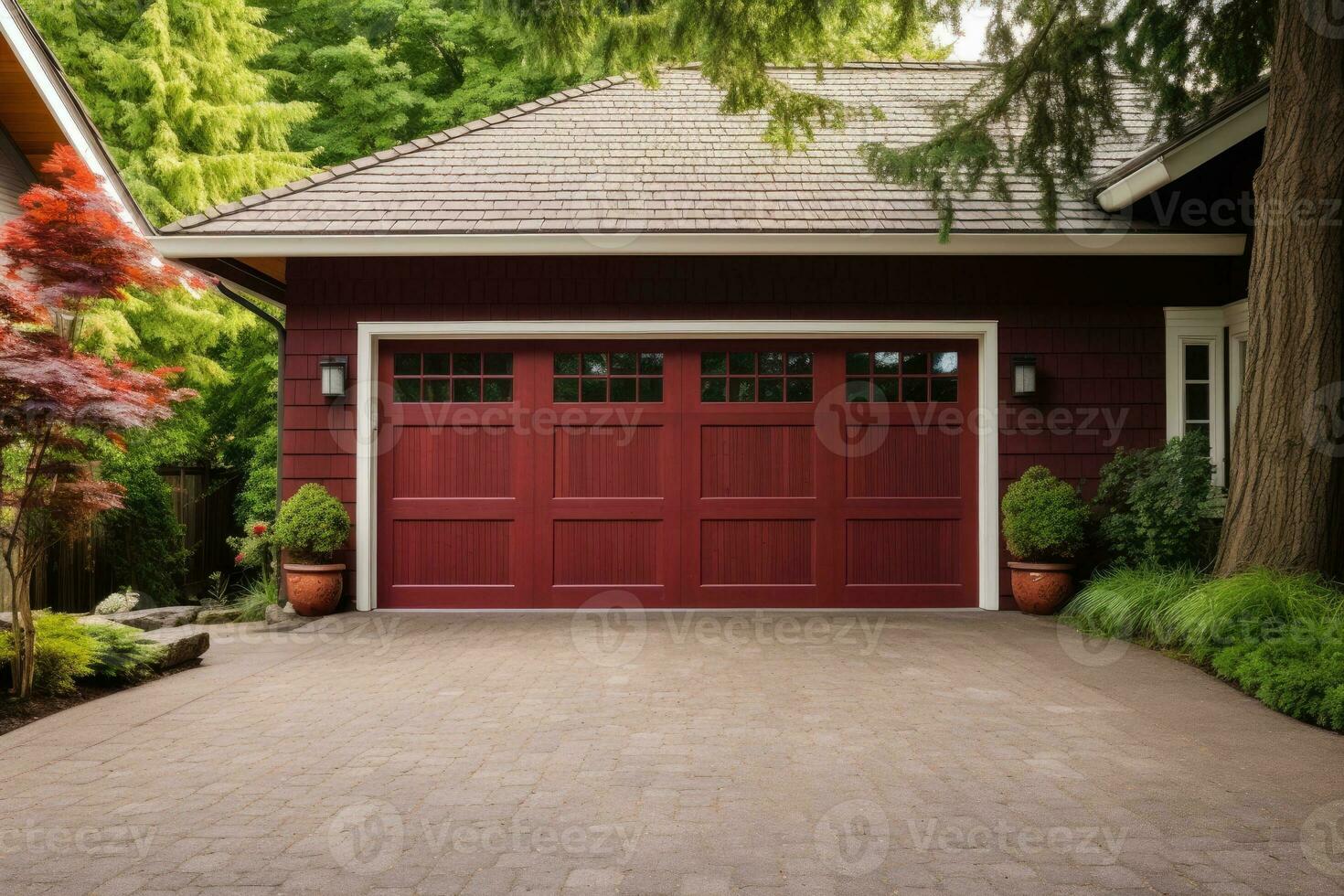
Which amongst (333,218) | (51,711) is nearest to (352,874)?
A: (51,711)

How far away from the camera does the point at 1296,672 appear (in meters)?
4.60

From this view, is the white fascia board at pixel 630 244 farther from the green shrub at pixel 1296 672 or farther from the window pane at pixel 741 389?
the green shrub at pixel 1296 672

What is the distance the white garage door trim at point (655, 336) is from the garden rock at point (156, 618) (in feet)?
4.24

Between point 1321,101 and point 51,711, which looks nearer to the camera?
point 51,711

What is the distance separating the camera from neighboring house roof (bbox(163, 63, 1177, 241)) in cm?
752

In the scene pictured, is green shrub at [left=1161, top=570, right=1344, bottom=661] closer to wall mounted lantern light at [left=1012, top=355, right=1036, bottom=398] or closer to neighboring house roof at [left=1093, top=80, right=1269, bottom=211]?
wall mounted lantern light at [left=1012, top=355, right=1036, bottom=398]

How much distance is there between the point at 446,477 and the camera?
314 inches

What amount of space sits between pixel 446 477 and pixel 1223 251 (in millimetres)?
6482

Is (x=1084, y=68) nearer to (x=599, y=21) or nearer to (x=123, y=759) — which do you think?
(x=599, y=21)

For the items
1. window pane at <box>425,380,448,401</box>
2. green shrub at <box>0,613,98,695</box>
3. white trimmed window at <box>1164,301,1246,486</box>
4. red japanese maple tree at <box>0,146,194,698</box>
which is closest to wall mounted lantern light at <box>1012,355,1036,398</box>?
white trimmed window at <box>1164,301,1246,486</box>

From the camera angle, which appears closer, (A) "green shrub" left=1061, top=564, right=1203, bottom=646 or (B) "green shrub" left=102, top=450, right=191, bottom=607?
(A) "green shrub" left=1061, top=564, right=1203, bottom=646

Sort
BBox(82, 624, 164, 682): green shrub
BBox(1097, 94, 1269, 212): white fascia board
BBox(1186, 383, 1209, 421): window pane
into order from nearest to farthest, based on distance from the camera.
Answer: BBox(82, 624, 164, 682): green shrub < BBox(1097, 94, 1269, 212): white fascia board < BBox(1186, 383, 1209, 421): window pane

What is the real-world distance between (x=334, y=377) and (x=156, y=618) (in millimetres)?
2277

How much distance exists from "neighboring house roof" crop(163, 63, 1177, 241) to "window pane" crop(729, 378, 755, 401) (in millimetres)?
1294
